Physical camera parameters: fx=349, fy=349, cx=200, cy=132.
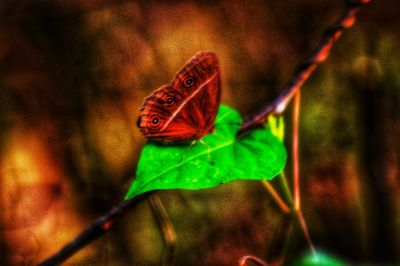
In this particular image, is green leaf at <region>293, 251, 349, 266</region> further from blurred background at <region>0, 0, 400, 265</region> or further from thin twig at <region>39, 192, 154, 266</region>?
thin twig at <region>39, 192, 154, 266</region>

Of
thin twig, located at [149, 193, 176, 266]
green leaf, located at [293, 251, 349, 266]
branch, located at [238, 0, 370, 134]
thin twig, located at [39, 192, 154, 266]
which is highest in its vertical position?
branch, located at [238, 0, 370, 134]

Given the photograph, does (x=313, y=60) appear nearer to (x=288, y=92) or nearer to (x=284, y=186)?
(x=288, y=92)

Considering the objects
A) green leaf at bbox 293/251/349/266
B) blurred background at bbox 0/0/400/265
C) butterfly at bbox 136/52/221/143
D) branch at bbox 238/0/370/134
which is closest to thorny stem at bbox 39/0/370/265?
branch at bbox 238/0/370/134

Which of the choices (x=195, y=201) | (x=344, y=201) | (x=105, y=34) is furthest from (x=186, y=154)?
(x=344, y=201)

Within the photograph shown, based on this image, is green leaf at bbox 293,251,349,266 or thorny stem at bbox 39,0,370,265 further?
green leaf at bbox 293,251,349,266

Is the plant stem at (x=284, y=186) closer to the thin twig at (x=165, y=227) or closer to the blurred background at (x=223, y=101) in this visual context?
the blurred background at (x=223, y=101)

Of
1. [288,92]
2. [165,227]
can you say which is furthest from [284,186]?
[165,227]
